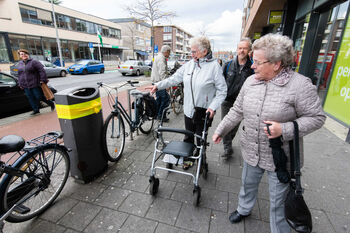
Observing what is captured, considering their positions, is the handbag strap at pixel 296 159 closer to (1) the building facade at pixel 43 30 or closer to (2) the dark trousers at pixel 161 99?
(2) the dark trousers at pixel 161 99

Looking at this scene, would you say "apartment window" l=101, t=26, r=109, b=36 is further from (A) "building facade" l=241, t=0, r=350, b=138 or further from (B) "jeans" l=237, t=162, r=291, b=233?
(B) "jeans" l=237, t=162, r=291, b=233

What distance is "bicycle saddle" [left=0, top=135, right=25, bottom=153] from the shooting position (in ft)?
5.87

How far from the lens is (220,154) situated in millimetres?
3713

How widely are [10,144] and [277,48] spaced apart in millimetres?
2527

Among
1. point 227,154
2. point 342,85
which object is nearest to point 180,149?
point 227,154

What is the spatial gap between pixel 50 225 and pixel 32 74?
5.22m

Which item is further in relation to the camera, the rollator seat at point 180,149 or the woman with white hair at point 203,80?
the woman with white hair at point 203,80

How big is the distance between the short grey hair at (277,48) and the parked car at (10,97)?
757 cm

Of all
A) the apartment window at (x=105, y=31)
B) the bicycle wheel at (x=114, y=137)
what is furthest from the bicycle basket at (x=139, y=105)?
the apartment window at (x=105, y=31)

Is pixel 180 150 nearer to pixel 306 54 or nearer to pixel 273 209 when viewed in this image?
pixel 273 209

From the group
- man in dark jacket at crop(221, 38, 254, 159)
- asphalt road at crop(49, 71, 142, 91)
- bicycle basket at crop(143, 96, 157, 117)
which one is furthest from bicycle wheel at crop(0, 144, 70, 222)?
asphalt road at crop(49, 71, 142, 91)

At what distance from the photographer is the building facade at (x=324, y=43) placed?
4625mm

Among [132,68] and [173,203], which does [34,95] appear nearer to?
[173,203]

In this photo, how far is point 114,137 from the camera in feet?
11.1
